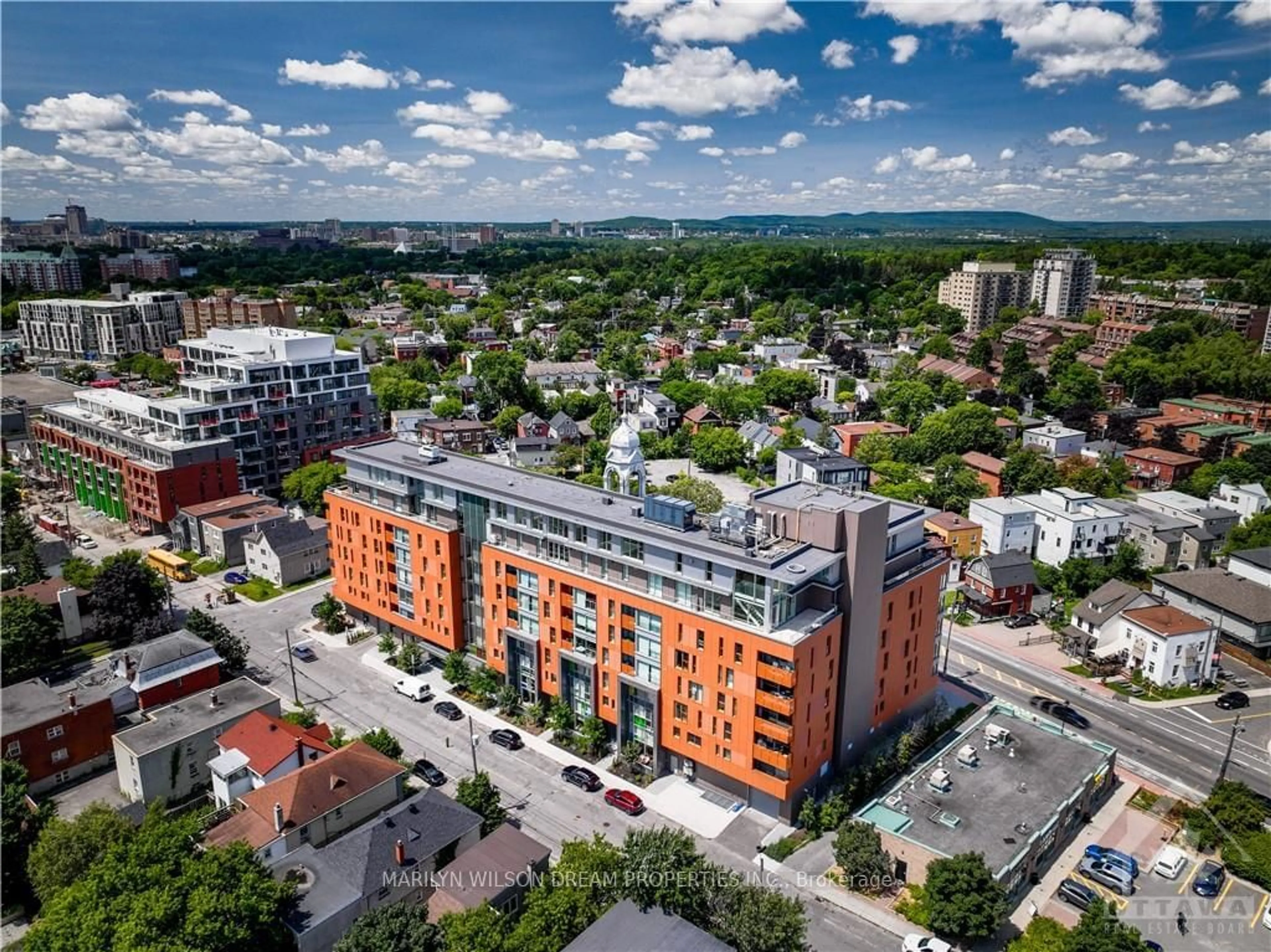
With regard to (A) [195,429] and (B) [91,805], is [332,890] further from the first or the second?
(A) [195,429]

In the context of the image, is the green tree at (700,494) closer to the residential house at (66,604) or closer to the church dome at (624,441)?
the church dome at (624,441)

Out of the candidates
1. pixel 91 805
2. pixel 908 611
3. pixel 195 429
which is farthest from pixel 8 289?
pixel 908 611

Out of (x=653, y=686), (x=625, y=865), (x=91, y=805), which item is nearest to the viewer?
(x=625, y=865)

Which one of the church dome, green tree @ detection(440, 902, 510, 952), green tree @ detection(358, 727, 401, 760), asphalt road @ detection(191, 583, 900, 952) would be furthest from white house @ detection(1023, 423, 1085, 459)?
green tree @ detection(440, 902, 510, 952)

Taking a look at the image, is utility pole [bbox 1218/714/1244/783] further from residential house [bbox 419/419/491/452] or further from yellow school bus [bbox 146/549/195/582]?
residential house [bbox 419/419/491/452]

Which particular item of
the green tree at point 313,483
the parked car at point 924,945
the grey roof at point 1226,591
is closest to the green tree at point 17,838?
the parked car at point 924,945
